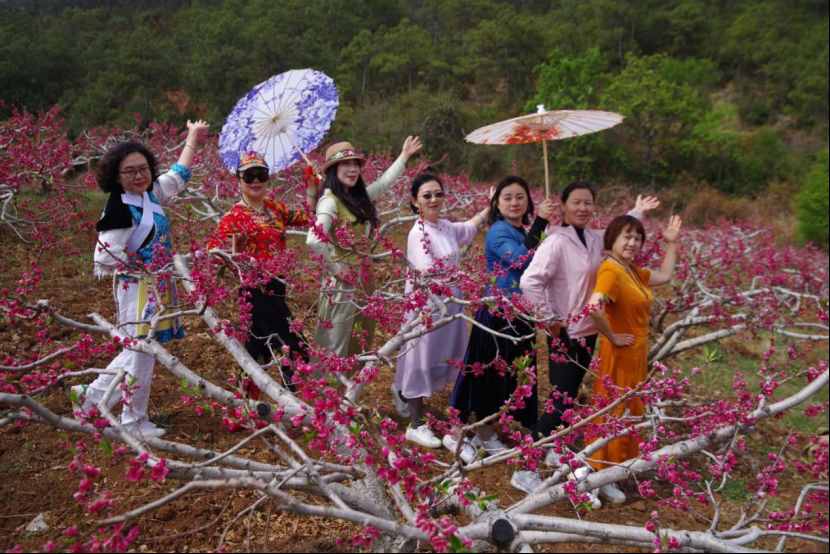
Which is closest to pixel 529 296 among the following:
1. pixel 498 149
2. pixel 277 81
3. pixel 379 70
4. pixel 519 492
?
pixel 519 492

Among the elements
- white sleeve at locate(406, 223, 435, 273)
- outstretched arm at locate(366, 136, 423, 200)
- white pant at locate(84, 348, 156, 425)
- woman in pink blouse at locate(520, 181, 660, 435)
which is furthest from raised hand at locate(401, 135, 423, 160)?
white pant at locate(84, 348, 156, 425)

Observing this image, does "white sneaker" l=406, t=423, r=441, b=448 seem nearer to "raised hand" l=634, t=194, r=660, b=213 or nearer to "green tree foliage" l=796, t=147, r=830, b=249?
"raised hand" l=634, t=194, r=660, b=213

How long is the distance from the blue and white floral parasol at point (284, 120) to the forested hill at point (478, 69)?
2.48 meters

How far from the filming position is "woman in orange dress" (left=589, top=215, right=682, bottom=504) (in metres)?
2.51

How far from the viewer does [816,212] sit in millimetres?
11703

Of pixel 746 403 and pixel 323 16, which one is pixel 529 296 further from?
→ pixel 323 16

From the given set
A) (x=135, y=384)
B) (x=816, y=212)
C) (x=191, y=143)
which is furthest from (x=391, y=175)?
(x=816, y=212)

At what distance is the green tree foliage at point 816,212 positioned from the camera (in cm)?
1144

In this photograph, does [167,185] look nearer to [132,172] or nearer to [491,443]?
[132,172]

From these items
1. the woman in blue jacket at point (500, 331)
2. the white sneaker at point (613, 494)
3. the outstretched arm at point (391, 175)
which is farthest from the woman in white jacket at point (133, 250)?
the white sneaker at point (613, 494)

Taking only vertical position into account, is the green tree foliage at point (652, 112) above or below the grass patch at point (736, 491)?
above

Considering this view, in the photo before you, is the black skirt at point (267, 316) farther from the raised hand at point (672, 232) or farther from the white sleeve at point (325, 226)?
the raised hand at point (672, 232)

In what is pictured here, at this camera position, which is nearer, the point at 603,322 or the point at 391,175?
the point at 603,322

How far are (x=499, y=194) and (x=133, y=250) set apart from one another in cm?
181
